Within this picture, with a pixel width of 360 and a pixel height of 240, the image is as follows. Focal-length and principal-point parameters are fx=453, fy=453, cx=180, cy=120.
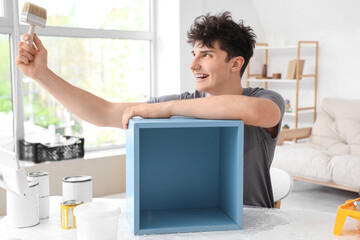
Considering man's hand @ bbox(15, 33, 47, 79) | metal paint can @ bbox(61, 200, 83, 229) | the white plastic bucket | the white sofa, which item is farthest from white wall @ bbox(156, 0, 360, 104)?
the white plastic bucket

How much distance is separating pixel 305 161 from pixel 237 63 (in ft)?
8.27

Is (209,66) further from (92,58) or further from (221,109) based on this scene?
(92,58)

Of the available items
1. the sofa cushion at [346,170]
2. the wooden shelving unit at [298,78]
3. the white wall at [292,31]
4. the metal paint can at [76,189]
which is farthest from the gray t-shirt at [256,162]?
the wooden shelving unit at [298,78]

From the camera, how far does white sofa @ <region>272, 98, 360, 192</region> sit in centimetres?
372

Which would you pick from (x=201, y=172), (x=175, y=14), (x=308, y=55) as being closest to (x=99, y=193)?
(x=175, y=14)

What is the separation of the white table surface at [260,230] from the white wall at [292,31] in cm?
289

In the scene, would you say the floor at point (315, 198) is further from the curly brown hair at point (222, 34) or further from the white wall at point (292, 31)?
the curly brown hair at point (222, 34)

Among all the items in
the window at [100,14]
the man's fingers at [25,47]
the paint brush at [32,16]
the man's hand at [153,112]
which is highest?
the window at [100,14]

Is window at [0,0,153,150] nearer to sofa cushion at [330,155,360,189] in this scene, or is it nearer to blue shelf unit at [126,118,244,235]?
sofa cushion at [330,155,360,189]

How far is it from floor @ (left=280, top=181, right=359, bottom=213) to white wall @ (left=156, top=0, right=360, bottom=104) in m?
1.06

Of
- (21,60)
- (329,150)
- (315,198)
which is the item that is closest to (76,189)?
(21,60)

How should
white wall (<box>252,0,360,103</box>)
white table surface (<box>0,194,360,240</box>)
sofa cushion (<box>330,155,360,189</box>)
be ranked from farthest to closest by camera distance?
white wall (<box>252,0,360,103</box>)
sofa cushion (<box>330,155,360,189</box>)
white table surface (<box>0,194,360,240</box>)

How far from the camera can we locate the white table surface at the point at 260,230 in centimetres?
127

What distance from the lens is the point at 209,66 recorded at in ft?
5.29
